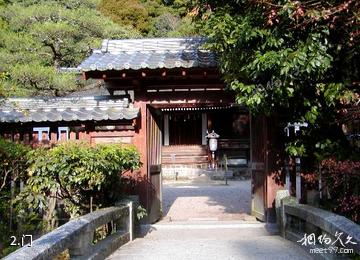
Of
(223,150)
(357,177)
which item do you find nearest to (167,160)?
(223,150)

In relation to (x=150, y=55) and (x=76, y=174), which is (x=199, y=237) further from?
(x=150, y=55)

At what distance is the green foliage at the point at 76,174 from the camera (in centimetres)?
645

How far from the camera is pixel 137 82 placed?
9.46 meters

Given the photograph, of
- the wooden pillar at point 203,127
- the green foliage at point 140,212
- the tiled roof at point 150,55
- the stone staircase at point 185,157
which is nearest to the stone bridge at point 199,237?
the green foliage at point 140,212

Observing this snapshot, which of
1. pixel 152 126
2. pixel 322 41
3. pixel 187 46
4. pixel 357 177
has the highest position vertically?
pixel 187 46

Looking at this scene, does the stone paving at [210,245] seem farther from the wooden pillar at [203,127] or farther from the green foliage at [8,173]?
the wooden pillar at [203,127]

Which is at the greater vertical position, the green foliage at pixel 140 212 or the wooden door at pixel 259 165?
the wooden door at pixel 259 165

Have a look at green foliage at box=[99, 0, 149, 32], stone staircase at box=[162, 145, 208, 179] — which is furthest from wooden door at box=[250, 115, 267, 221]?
green foliage at box=[99, 0, 149, 32]

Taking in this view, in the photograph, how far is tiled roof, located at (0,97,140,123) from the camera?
8.99 meters

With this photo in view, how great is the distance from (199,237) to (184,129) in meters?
19.7

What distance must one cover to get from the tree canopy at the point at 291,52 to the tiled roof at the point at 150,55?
154 cm

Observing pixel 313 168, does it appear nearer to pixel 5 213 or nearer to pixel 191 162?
pixel 5 213

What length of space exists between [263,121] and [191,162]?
17.3 m

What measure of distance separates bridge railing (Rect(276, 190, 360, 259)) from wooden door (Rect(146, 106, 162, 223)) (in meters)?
2.68
